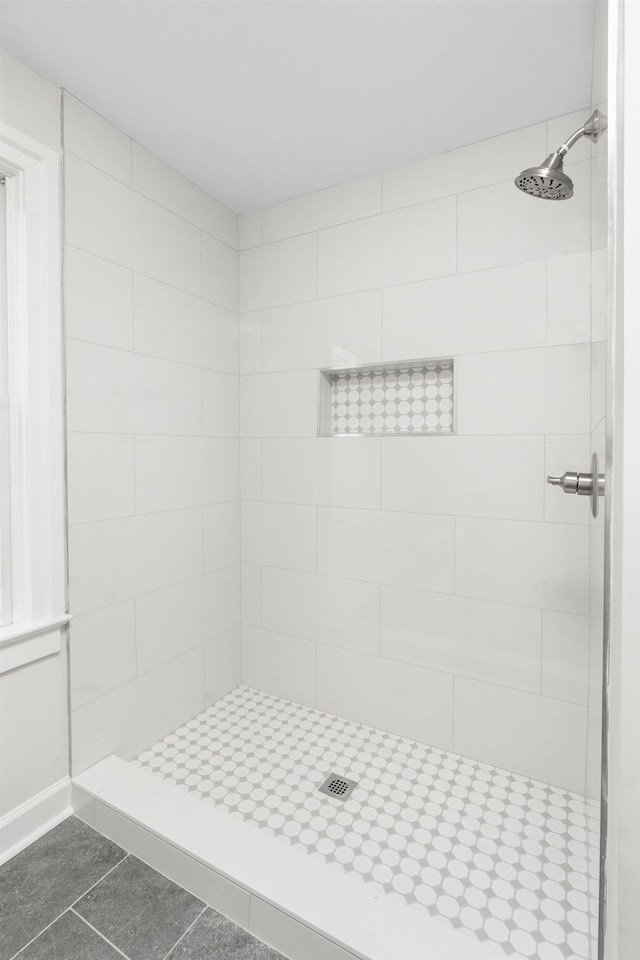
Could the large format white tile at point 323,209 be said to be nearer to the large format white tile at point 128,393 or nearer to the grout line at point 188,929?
the large format white tile at point 128,393

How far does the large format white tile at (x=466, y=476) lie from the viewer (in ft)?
5.49

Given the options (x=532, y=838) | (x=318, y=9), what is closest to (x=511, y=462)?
(x=532, y=838)

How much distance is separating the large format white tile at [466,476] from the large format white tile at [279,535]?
386 millimetres

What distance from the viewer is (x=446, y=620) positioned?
184 centimetres

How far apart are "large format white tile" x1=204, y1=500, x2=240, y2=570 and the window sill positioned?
2.21 ft

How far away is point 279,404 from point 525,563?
46.0 inches

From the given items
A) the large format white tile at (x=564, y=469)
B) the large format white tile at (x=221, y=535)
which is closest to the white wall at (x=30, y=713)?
the large format white tile at (x=221, y=535)

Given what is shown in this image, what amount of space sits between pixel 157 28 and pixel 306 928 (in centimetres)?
223

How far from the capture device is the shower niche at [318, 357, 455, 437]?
1.90 meters

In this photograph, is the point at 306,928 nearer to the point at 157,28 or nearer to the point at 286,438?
the point at 286,438

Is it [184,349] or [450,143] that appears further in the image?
[184,349]

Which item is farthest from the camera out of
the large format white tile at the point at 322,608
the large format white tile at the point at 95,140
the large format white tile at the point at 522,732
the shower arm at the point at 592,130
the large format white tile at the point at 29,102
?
the large format white tile at the point at 322,608

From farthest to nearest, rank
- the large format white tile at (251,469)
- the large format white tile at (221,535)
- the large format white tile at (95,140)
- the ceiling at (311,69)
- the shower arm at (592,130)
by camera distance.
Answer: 1. the large format white tile at (251,469)
2. the large format white tile at (221,535)
3. the large format white tile at (95,140)
4. the ceiling at (311,69)
5. the shower arm at (592,130)

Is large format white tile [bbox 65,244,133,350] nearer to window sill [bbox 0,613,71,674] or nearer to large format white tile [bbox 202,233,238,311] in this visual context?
large format white tile [bbox 202,233,238,311]
